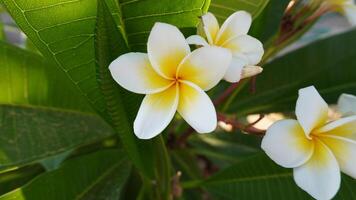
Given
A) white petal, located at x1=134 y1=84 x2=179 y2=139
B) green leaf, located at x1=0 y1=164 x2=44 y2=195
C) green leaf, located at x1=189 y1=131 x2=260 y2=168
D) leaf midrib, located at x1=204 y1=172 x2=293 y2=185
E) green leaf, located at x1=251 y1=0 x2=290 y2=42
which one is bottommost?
green leaf, located at x1=189 y1=131 x2=260 y2=168

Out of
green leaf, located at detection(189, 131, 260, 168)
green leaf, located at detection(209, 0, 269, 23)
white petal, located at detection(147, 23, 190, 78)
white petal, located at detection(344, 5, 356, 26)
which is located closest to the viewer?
white petal, located at detection(147, 23, 190, 78)

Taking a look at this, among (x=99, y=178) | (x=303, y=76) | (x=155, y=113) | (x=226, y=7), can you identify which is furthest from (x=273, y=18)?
(x=155, y=113)

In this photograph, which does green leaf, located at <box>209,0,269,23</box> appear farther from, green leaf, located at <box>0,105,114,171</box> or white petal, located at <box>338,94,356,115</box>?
green leaf, located at <box>0,105,114,171</box>

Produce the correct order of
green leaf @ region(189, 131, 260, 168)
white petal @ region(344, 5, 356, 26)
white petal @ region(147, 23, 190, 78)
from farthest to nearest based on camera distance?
green leaf @ region(189, 131, 260, 168) < white petal @ region(344, 5, 356, 26) < white petal @ region(147, 23, 190, 78)

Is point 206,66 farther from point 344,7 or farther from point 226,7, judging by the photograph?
point 344,7

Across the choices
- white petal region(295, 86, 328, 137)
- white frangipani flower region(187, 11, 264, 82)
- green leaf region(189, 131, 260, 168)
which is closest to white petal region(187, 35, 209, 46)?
white frangipani flower region(187, 11, 264, 82)

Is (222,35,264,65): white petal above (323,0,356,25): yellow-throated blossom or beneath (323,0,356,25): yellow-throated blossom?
above

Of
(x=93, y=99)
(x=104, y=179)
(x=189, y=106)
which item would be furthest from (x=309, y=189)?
(x=104, y=179)
